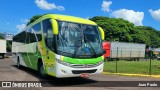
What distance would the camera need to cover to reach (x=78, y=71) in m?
13.1

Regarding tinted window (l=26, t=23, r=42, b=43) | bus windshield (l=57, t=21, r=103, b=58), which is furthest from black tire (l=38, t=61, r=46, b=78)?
bus windshield (l=57, t=21, r=103, b=58)

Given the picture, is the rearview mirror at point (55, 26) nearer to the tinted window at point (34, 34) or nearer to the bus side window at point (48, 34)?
the bus side window at point (48, 34)

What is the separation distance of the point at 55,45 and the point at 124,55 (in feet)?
136

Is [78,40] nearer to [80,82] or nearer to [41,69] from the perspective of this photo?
[80,82]

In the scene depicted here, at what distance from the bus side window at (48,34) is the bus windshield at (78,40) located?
0.62m

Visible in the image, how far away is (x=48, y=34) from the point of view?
14148 millimetres

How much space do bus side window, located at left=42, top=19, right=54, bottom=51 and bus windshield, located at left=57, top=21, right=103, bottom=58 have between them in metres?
0.62

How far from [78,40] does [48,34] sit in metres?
1.69

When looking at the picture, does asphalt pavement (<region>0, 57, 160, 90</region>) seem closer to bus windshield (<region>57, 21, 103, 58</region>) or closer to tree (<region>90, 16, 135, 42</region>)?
bus windshield (<region>57, 21, 103, 58</region>)

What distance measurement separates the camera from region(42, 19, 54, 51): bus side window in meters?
13.6

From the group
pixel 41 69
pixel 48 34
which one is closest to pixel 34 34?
pixel 41 69

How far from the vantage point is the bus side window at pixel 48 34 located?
13.6 metres

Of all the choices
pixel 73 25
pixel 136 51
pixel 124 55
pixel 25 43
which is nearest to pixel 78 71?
pixel 73 25

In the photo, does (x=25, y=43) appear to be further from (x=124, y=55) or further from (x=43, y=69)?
(x=124, y=55)
